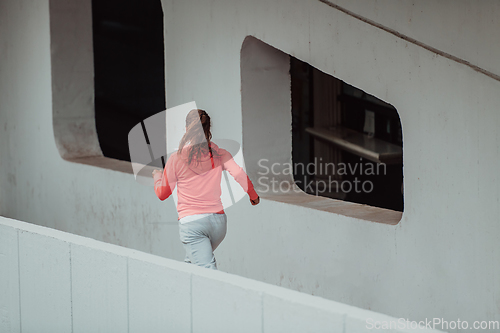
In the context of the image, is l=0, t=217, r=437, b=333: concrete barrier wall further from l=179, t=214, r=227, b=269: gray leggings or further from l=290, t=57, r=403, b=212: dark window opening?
l=290, t=57, r=403, b=212: dark window opening

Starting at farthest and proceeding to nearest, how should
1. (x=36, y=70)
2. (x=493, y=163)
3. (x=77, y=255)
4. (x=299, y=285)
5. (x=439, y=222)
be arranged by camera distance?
(x=36, y=70)
(x=299, y=285)
(x=439, y=222)
(x=493, y=163)
(x=77, y=255)

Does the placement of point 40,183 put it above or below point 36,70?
below

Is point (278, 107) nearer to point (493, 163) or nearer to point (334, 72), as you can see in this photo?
point (334, 72)

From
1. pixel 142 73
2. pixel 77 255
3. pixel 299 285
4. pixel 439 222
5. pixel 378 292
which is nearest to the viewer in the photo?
pixel 77 255

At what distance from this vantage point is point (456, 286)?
4.15 meters

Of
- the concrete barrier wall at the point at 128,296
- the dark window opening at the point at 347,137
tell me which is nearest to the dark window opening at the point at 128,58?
the dark window opening at the point at 347,137

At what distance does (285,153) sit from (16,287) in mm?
3017

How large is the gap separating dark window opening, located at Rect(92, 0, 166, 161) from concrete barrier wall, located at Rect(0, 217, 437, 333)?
31.4 feet

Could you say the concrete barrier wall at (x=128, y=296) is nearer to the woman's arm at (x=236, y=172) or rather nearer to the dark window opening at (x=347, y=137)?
the woman's arm at (x=236, y=172)

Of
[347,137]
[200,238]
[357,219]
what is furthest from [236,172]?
[347,137]

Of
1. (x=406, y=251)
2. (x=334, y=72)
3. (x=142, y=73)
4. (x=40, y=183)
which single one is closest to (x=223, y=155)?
(x=334, y=72)

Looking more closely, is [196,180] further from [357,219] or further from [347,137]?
[347,137]

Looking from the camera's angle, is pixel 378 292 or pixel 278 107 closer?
pixel 378 292

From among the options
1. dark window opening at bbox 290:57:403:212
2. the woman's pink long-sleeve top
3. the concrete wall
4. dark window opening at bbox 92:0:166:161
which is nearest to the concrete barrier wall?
the concrete wall
